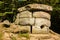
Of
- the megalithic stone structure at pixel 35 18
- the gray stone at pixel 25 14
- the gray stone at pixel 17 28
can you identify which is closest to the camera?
the gray stone at pixel 17 28

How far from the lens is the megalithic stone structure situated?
5586mm

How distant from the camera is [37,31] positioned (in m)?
5.51

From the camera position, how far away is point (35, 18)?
5750mm

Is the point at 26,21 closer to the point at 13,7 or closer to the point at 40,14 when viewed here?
the point at 40,14

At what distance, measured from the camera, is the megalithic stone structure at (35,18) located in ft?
18.3

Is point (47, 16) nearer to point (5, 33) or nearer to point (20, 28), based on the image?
point (20, 28)

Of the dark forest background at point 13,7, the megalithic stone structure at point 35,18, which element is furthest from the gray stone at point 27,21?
the dark forest background at point 13,7

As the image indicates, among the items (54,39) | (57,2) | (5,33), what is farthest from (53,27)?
(5,33)

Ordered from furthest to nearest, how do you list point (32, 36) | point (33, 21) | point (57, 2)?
point (57, 2), point (33, 21), point (32, 36)

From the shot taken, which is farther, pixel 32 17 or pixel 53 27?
pixel 53 27

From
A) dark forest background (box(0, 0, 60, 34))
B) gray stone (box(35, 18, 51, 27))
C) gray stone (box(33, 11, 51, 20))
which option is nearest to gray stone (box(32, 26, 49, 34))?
gray stone (box(35, 18, 51, 27))

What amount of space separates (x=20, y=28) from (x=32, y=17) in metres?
0.54

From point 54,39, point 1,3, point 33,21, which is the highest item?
point 1,3

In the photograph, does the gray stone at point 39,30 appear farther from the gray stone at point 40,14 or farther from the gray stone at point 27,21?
the gray stone at point 40,14
